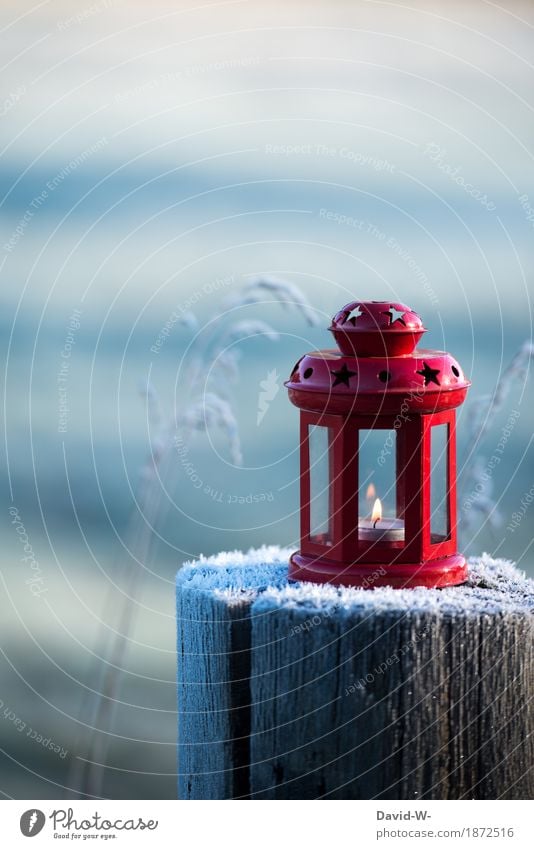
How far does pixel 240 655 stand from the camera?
6.40 ft

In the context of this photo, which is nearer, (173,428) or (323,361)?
(323,361)

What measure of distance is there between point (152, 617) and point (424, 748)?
2.01 metres

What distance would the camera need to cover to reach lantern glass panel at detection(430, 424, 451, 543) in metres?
2.12

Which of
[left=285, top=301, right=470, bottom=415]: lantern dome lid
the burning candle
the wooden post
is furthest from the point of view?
the burning candle

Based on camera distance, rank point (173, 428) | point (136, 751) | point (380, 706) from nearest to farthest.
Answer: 1. point (380, 706)
2. point (173, 428)
3. point (136, 751)

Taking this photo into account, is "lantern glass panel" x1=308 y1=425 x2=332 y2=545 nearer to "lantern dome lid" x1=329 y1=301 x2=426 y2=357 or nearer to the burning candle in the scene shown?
the burning candle

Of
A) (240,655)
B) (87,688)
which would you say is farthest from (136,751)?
(240,655)

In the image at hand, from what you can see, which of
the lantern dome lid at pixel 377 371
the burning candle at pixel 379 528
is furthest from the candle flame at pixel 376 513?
the lantern dome lid at pixel 377 371

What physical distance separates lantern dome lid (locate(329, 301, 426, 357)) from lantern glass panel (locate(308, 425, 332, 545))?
183 millimetres
